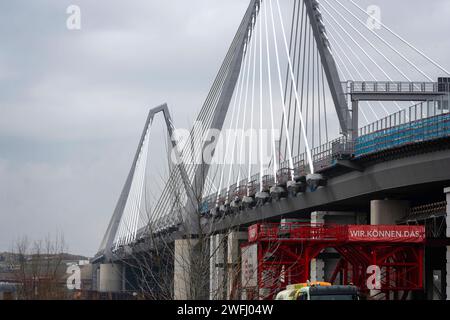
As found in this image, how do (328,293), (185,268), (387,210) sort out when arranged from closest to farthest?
1. (328,293)
2. (185,268)
3. (387,210)

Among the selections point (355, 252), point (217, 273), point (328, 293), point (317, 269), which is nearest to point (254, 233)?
point (217, 273)

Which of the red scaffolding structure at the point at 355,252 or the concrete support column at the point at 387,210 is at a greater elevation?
the concrete support column at the point at 387,210

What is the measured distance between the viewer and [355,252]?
5675 cm

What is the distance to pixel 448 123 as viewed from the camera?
49.6 metres

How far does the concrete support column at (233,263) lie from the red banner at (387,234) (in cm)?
636

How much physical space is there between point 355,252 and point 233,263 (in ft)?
52.7

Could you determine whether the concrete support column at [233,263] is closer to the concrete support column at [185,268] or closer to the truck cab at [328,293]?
the concrete support column at [185,268]

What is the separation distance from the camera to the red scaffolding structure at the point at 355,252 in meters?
54.2

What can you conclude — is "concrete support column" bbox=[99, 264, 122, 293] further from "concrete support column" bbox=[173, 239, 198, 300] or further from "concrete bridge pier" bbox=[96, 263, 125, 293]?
"concrete support column" bbox=[173, 239, 198, 300]

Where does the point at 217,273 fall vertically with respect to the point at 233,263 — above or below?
below

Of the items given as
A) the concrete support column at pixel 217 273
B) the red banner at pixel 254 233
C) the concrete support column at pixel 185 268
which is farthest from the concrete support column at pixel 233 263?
the concrete support column at pixel 185 268

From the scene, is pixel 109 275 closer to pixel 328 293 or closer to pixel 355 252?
pixel 355 252

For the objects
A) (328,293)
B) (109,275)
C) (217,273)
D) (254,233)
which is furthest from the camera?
(109,275)
